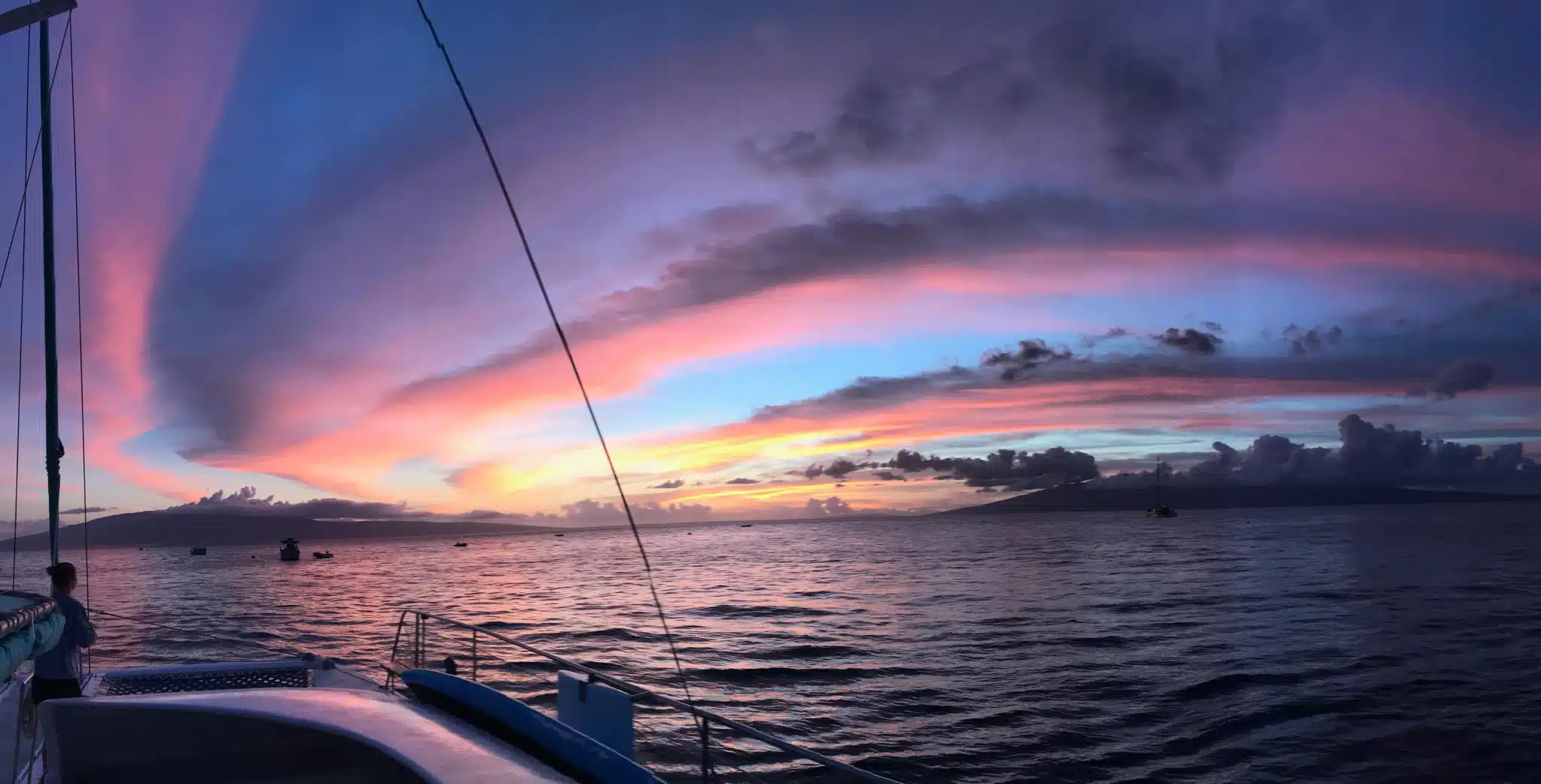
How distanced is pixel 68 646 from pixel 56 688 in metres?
0.39

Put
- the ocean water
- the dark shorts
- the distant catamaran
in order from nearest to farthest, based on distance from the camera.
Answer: the distant catamaran
the dark shorts
the ocean water

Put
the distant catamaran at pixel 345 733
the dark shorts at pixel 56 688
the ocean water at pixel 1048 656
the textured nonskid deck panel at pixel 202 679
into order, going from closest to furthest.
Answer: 1. the distant catamaran at pixel 345 733
2. the dark shorts at pixel 56 688
3. the textured nonskid deck panel at pixel 202 679
4. the ocean water at pixel 1048 656

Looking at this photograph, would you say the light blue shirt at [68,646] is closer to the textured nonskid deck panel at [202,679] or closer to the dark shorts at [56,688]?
the dark shorts at [56,688]

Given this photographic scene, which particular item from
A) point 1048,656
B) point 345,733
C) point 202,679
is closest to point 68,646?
point 202,679

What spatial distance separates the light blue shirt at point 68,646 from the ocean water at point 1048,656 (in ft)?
11.7

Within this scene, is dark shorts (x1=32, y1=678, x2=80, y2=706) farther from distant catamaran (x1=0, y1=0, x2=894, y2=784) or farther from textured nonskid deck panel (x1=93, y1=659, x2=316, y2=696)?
distant catamaran (x1=0, y1=0, x2=894, y2=784)

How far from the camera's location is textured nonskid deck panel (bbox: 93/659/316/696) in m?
8.98

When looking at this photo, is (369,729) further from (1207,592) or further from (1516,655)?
(1207,592)

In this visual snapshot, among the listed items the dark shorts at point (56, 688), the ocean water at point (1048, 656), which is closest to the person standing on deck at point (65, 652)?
the dark shorts at point (56, 688)

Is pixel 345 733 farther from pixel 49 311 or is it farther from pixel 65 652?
pixel 49 311

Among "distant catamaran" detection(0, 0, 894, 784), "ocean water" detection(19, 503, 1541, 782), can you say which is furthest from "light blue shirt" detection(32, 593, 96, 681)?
"ocean water" detection(19, 503, 1541, 782)

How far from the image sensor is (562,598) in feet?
189

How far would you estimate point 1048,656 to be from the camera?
27.7 m

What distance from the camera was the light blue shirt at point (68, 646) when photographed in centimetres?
794
